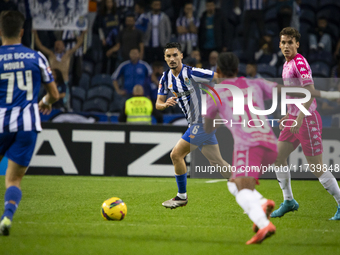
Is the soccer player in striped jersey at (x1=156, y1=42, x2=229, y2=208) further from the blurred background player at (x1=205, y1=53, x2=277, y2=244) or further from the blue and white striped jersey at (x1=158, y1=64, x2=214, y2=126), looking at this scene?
the blurred background player at (x1=205, y1=53, x2=277, y2=244)

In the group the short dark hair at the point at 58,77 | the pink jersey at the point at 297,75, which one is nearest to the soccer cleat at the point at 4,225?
the pink jersey at the point at 297,75

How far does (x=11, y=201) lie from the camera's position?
14.0 ft

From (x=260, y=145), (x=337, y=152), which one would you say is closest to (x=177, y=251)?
(x=260, y=145)

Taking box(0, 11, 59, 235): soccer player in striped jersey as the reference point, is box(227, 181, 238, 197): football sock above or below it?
below

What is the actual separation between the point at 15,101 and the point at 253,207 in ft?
7.98

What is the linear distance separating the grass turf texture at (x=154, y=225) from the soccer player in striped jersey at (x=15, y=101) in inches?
26.7

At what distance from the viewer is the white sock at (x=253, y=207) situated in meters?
3.85

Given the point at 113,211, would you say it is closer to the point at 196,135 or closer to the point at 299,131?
the point at 196,135

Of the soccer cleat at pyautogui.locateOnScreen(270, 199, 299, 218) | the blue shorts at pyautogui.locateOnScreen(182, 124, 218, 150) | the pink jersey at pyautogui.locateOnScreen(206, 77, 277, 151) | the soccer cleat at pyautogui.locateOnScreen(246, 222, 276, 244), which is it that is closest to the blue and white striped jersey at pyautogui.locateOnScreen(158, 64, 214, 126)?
the blue shorts at pyautogui.locateOnScreen(182, 124, 218, 150)

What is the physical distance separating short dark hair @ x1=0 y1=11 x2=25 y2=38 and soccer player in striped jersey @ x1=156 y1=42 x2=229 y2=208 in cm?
232

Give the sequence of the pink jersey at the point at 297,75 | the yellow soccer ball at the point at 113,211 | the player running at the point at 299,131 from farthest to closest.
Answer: the player running at the point at 299,131
the pink jersey at the point at 297,75
the yellow soccer ball at the point at 113,211

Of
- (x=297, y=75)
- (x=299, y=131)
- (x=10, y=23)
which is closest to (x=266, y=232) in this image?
(x=299, y=131)

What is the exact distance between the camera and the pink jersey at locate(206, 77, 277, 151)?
13.5 ft

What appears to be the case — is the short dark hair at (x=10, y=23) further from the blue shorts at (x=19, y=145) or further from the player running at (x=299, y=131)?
the player running at (x=299, y=131)
